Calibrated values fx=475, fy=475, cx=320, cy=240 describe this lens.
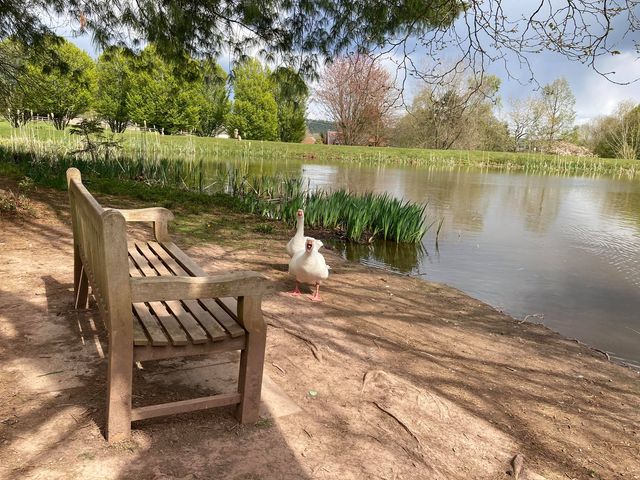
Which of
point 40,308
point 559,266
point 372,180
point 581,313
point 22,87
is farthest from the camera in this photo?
point 372,180

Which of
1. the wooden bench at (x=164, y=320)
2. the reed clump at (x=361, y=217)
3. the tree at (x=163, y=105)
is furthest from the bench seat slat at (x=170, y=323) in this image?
the tree at (x=163, y=105)

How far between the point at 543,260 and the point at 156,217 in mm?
7230

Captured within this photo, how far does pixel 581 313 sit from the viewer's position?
235 inches

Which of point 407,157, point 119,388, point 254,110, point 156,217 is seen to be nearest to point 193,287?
point 119,388

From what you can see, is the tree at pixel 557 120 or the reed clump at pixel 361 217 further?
the tree at pixel 557 120

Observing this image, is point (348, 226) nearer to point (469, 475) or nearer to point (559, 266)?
point (559, 266)

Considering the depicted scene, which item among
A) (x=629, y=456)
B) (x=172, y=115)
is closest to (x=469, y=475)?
(x=629, y=456)

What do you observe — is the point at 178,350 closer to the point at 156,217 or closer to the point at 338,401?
the point at 338,401

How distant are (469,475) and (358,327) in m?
1.93

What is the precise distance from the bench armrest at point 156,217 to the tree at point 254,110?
151 feet

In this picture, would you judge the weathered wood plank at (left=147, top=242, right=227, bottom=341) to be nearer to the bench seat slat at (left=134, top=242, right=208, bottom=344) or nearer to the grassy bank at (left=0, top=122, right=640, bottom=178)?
the bench seat slat at (left=134, top=242, right=208, bottom=344)

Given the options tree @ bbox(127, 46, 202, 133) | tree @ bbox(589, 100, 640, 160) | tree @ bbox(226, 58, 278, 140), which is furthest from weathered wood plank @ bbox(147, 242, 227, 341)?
tree @ bbox(589, 100, 640, 160)

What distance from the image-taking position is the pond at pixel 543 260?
5.84m

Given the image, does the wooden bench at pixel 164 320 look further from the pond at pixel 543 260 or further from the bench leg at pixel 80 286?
the pond at pixel 543 260
